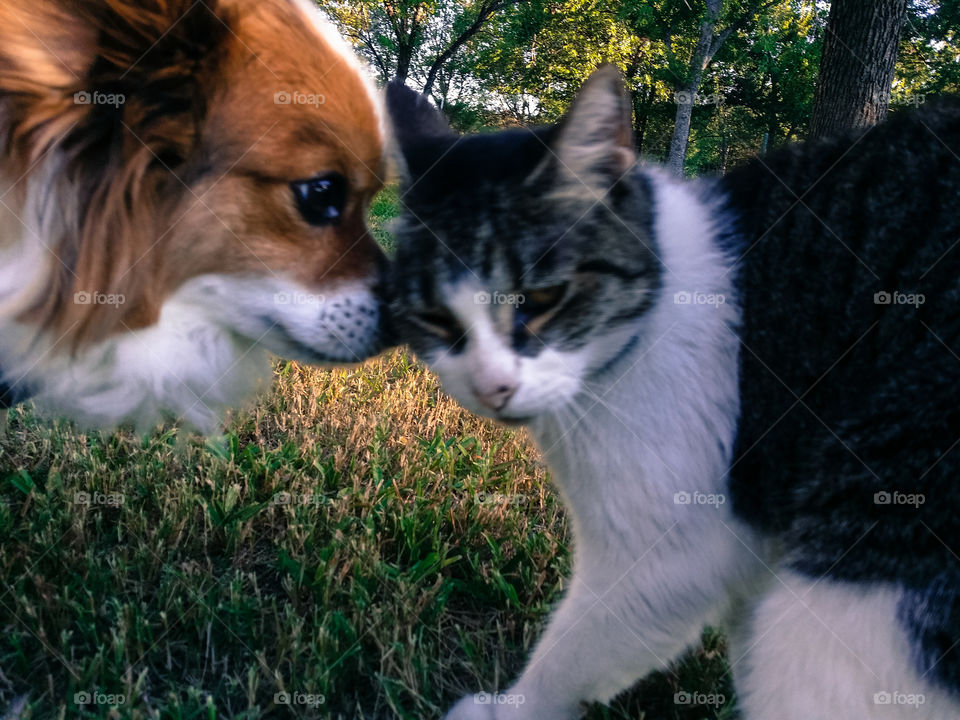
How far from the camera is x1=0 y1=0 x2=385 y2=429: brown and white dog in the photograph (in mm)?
1700

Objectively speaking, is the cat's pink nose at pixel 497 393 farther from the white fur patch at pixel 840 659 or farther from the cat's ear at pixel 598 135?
the white fur patch at pixel 840 659

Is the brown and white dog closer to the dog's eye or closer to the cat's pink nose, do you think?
the dog's eye

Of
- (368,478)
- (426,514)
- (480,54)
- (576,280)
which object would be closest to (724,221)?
(576,280)

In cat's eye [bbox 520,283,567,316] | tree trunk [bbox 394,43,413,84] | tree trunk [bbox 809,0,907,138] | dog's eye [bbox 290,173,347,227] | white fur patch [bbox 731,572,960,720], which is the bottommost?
white fur patch [bbox 731,572,960,720]

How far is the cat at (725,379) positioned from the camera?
140 cm

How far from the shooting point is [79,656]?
6.91 feet

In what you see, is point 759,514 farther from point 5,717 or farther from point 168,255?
point 5,717

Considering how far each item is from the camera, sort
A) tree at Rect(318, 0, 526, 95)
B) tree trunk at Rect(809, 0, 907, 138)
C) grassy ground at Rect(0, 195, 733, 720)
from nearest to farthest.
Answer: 1. grassy ground at Rect(0, 195, 733, 720)
2. tree trunk at Rect(809, 0, 907, 138)
3. tree at Rect(318, 0, 526, 95)

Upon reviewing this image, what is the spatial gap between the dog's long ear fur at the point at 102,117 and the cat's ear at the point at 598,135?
0.93 m

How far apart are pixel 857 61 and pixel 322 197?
16.2 ft

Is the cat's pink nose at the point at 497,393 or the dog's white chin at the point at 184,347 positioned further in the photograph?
the dog's white chin at the point at 184,347

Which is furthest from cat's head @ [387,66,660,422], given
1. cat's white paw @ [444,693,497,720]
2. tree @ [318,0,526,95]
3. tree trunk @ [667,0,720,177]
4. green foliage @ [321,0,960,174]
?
tree trunk @ [667,0,720,177]

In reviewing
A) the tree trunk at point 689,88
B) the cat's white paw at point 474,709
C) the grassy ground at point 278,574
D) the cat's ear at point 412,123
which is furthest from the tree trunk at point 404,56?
the cat's white paw at point 474,709

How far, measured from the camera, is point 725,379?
1657mm
